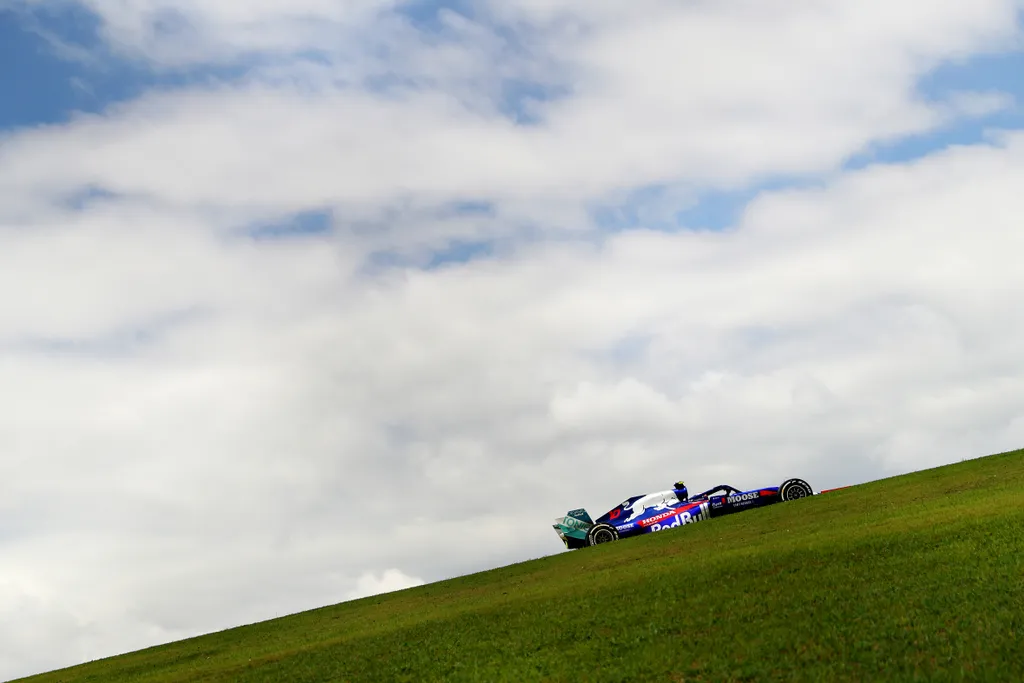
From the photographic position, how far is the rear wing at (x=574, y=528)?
41.5 metres

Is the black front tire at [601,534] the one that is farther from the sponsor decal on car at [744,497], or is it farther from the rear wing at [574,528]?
the sponsor decal on car at [744,497]

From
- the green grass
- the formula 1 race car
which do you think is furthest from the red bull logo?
the green grass

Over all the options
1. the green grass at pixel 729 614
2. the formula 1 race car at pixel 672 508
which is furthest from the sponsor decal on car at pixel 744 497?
the green grass at pixel 729 614

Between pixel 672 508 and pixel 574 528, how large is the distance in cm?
490

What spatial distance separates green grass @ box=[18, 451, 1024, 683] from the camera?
16.5m

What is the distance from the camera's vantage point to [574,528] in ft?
137

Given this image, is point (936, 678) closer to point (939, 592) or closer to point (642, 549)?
point (939, 592)

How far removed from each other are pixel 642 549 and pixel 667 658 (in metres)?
15.6

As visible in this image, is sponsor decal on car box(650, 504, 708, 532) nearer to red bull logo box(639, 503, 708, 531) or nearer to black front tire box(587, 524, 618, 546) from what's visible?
red bull logo box(639, 503, 708, 531)

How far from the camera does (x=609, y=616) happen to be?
22.0m

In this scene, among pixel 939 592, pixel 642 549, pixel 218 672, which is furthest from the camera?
pixel 642 549

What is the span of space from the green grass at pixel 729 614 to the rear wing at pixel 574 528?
17.2ft

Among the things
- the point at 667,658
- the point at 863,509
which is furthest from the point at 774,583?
the point at 863,509

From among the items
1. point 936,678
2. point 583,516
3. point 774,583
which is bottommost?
point 936,678
